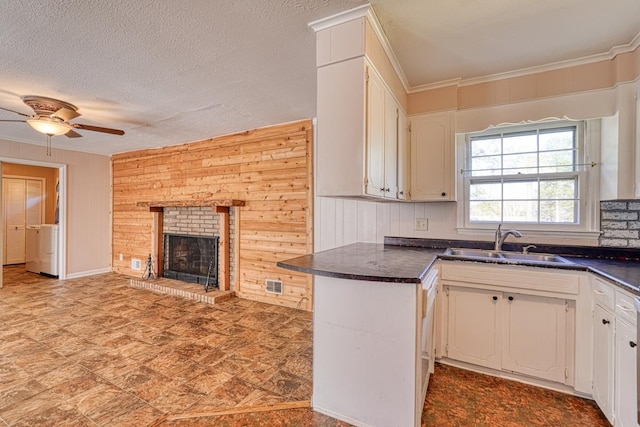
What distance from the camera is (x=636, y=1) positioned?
1.65 meters

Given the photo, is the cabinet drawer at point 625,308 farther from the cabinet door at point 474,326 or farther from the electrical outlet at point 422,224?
the electrical outlet at point 422,224

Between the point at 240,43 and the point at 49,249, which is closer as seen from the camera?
the point at 240,43

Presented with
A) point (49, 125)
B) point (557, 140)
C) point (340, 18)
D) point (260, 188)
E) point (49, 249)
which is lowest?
point (49, 249)

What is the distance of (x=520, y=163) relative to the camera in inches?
104

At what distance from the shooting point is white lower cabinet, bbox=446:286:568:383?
197 centimetres

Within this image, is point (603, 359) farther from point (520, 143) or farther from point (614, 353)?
point (520, 143)

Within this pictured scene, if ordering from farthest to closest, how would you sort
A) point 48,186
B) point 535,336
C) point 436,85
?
point 48,186 < point 436,85 < point 535,336

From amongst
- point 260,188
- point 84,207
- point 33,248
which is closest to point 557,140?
point 260,188

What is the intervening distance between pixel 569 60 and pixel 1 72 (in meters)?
4.61

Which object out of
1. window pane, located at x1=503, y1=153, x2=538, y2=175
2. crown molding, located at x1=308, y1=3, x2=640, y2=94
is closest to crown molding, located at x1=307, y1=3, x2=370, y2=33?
crown molding, located at x1=308, y1=3, x2=640, y2=94

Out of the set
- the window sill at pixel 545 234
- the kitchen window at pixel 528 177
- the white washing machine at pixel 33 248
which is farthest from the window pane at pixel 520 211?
the white washing machine at pixel 33 248

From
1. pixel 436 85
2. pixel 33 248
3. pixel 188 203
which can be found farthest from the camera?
pixel 33 248

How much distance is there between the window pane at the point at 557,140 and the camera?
247cm

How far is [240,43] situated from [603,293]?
2810 mm
